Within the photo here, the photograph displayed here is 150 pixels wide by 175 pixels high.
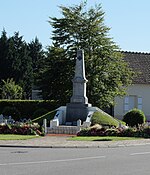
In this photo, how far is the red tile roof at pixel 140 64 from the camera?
159 ft

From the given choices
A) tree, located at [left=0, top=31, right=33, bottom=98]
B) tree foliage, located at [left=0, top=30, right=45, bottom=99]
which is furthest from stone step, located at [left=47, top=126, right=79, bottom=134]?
tree, located at [left=0, top=31, right=33, bottom=98]

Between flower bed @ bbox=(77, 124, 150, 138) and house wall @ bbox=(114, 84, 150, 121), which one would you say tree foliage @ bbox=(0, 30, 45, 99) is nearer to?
house wall @ bbox=(114, 84, 150, 121)

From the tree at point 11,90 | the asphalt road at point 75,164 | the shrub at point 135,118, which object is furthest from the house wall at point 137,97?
the asphalt road at point 75,164

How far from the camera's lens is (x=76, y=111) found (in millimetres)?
32438

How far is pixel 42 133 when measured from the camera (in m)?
26.0

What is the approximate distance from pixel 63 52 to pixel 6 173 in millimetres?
30420

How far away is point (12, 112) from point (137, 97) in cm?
1376

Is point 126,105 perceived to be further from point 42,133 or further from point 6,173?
point 6,173

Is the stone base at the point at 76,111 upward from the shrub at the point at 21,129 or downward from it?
upward

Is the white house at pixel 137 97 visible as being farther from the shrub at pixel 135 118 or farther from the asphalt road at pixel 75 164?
the asphalt road at pixel 75 164

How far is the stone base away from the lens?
32.2 metres

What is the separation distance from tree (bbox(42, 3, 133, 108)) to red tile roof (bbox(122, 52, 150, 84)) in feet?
22.6

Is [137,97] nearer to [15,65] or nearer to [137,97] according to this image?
[137,97]

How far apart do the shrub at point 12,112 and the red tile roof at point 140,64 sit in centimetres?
1300
